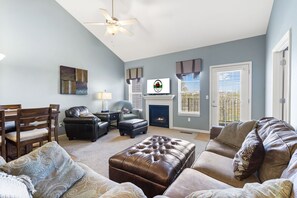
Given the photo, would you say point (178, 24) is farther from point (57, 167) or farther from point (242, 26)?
Result: point (57, 167)

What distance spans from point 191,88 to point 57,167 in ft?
14.2

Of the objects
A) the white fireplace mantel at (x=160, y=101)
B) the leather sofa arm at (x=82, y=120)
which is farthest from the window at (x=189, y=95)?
the leather sofa arm at (x=82, y=120)

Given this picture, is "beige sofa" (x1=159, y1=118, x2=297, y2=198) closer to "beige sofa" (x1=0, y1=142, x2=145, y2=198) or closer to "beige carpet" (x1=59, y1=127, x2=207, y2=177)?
"beige sofa" (x1=0, y1=142, x2=145, y2=198)

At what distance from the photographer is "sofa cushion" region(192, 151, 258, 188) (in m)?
1.31

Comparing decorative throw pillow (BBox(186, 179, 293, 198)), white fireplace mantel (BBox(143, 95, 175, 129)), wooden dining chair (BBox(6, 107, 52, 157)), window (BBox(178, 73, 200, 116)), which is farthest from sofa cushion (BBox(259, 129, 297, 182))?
white fireplace mantel (BBox(143, 95, 175, 129))

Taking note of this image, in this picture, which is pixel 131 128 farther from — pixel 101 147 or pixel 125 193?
pixel 125 193

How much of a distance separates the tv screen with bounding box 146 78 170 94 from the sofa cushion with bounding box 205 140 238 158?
10.5 ft

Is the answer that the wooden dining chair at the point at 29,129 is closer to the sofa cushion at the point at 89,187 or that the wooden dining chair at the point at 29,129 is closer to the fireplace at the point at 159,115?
the sofa cushion at the point at 89,187

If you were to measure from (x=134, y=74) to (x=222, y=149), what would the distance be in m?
4.58

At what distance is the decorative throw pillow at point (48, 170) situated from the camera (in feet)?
3.34

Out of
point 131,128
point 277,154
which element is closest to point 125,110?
point 131,128

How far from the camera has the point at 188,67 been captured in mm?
4738

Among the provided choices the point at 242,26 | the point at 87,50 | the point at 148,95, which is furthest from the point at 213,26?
the point at 87,50

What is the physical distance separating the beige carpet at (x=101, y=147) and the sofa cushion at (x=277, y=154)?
174cm
